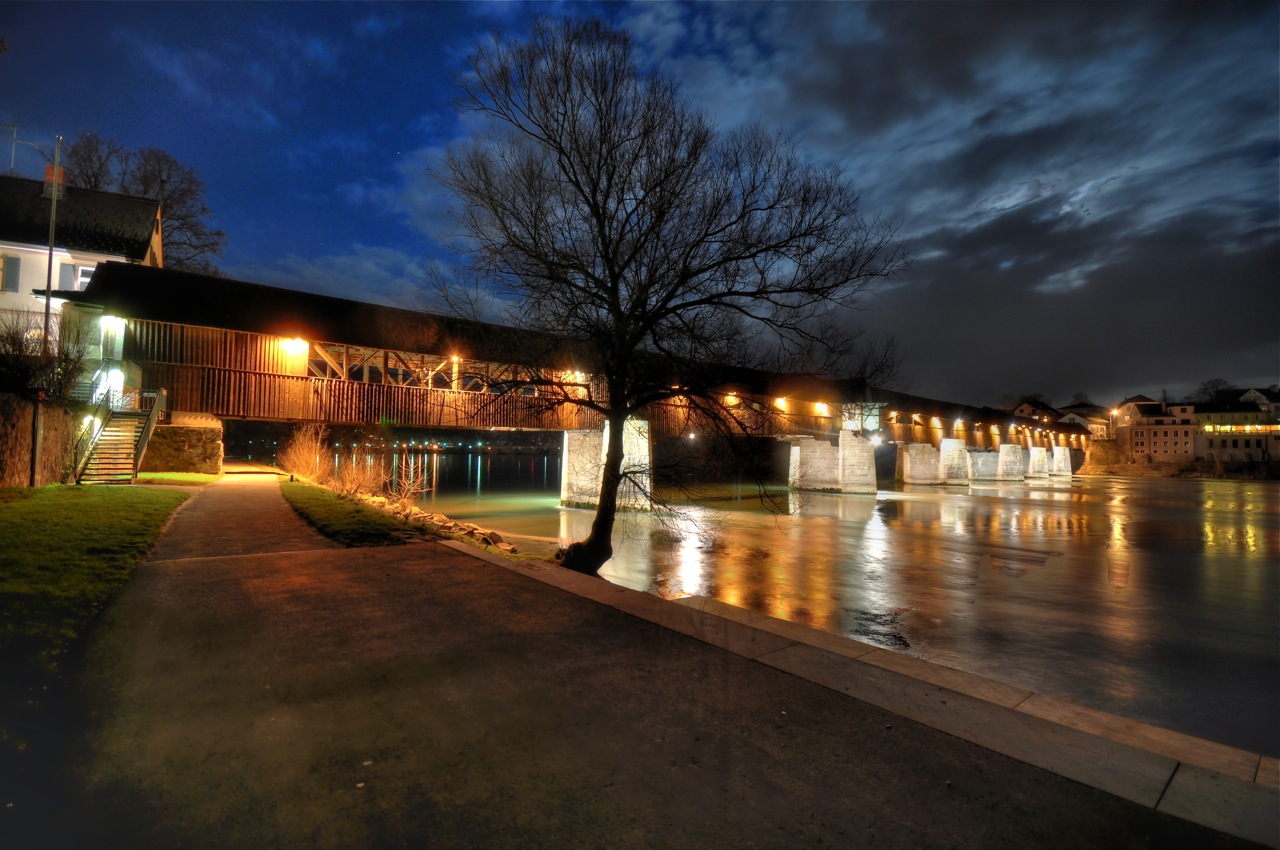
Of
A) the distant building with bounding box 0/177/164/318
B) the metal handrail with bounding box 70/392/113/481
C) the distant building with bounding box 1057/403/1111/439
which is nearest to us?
the metal handrail with bounding box 70/392/113/481

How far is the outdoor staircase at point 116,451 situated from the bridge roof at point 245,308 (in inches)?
144

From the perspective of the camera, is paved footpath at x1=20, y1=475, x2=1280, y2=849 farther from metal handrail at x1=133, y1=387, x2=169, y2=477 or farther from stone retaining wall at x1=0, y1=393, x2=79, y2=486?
metal handrail at x1=133, y1=387, x2=169, y2=477

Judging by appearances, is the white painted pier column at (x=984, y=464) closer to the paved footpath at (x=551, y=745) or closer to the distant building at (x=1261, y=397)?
the distant building at (x=1261, y=397)

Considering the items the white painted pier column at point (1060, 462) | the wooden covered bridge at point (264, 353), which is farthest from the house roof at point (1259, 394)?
the wooden covered bridge at point (264, 353)

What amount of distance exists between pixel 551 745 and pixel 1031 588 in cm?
1506

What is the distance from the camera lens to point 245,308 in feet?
82.6

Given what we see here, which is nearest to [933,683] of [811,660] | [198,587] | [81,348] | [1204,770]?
[811,660]

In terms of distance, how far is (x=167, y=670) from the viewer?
4562mm

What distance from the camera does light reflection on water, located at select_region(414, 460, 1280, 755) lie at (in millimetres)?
8586

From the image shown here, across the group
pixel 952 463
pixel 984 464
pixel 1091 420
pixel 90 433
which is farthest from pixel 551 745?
pixel 1091 420

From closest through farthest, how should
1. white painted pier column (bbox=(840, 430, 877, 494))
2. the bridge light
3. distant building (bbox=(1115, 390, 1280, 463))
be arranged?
the bridge light < white painted pier column (bbox=(840, 430, 877, 494)) < distant building (bbox=(1115, 390, 1280, 463))

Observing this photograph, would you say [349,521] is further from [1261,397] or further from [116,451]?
[1261,397]

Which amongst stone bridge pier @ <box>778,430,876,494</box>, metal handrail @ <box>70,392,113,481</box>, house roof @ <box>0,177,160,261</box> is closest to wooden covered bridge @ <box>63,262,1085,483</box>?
metal handrail @ <box>70,392,113,481</box>

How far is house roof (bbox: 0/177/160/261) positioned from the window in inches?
35.2
